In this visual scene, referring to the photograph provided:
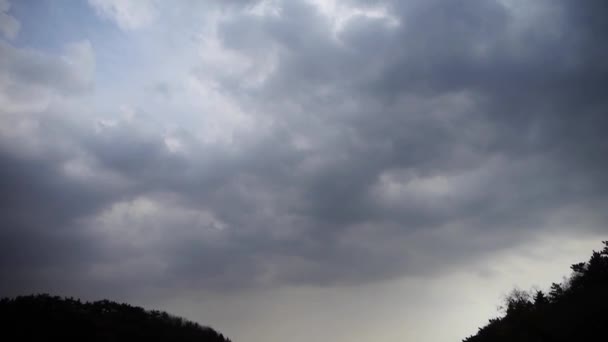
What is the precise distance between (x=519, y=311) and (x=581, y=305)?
21954 mm

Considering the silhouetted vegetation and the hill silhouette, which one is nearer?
the silhouetted vegetation

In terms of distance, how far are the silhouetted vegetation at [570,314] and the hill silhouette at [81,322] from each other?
5780 centimetres

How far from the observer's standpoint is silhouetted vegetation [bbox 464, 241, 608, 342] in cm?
3703

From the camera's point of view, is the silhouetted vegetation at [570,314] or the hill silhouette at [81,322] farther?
the hill silhouette at [81,322]

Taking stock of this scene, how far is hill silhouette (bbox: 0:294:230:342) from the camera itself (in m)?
43.9

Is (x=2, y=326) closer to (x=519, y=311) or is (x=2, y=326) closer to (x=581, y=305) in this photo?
(x=581, y=305)

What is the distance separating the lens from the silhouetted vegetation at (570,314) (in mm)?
37031

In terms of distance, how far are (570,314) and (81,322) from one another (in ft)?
207

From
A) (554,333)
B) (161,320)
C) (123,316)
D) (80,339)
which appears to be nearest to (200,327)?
(161,320)

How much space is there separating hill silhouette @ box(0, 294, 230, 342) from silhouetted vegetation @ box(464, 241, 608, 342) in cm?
5780

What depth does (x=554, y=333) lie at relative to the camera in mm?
43094

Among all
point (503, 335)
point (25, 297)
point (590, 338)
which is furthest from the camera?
point (503, 335)

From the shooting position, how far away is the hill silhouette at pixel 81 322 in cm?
4388

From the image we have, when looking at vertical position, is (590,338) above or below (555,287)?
below
